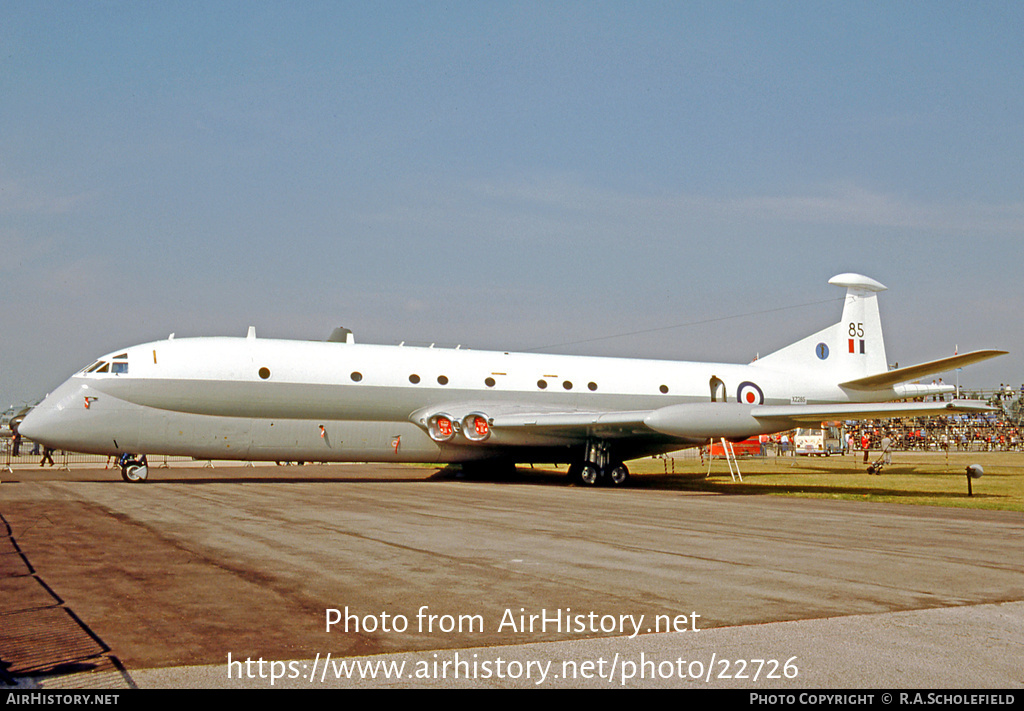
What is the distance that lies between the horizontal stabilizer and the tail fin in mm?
828

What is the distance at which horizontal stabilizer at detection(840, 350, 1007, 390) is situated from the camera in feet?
69.5

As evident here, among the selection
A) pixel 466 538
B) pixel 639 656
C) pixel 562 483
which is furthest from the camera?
pixel 562 483

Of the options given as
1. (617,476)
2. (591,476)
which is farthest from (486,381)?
(617,476)

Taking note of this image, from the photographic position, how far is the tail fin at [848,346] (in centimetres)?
3062

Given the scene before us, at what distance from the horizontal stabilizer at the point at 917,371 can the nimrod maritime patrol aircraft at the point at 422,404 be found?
7 cm

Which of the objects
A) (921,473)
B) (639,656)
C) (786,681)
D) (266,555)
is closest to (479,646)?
(639,656)

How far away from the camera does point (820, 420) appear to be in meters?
22.3

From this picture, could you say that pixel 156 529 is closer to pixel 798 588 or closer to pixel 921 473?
pixel 798 588

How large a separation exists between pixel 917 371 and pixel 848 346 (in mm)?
6270

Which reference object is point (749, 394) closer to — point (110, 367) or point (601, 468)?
point (601, 468)

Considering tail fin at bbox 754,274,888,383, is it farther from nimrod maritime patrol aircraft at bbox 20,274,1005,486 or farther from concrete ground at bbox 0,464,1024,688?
concrete ground at bbox 0,464,1024,688

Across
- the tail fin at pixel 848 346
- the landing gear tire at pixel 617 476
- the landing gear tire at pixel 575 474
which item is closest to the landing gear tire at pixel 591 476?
the landing gear tire at pixel 617 476

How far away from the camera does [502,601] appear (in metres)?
6.78
